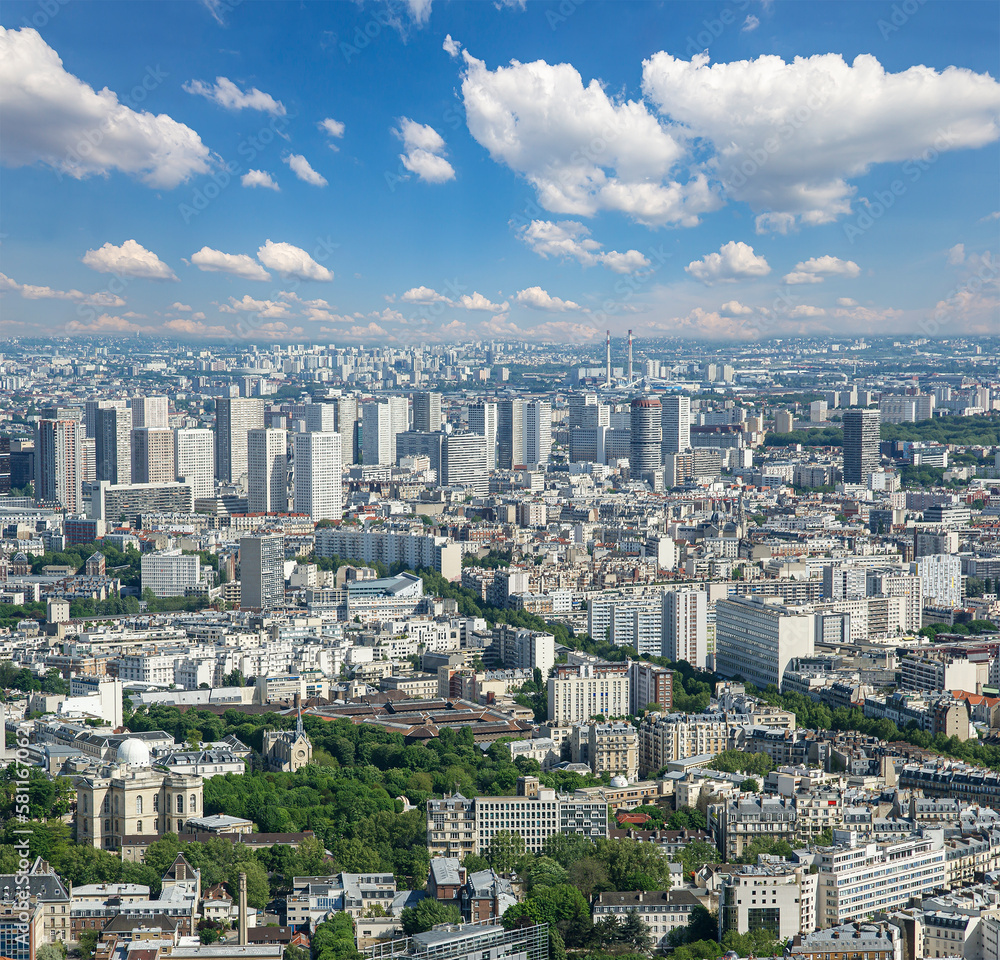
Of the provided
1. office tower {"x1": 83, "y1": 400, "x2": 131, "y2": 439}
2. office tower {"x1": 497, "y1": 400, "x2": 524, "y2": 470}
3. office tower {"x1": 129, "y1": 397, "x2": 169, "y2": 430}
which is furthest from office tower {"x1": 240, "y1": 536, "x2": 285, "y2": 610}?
office tower {"x1": 497, "y1": 400, "x2": 524, "y2": 470}

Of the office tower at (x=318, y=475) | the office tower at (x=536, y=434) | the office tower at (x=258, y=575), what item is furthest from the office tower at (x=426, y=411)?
the office tower at (x=258, y=575)

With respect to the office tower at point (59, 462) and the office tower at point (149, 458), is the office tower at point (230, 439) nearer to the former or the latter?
the office tower at point (149, 458)

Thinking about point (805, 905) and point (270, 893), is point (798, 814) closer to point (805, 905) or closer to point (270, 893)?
point (805, 905)

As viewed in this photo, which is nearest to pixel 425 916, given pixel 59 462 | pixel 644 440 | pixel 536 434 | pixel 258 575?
pixel 258 575

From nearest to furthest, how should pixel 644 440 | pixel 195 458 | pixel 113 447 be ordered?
pixel 113 447 < pixel 195 458 < pixel 644 440

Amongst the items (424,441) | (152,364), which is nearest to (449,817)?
(424,441)

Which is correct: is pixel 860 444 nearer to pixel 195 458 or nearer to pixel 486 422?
pixel 486 422

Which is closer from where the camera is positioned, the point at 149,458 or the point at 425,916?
the point at 425,916

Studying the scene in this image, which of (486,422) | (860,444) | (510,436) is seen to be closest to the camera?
(860,444)
